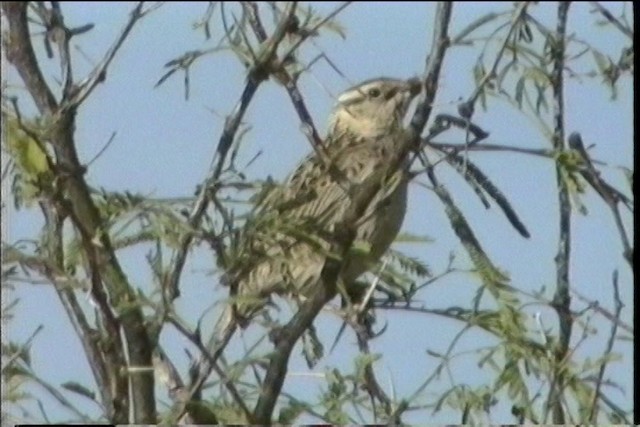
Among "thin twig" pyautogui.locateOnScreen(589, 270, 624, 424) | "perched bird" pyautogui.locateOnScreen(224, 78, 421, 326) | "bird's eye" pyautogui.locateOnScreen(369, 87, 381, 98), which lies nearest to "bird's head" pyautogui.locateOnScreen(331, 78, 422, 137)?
"bird's eye" pyautogui.locateOnScreen(369, 87, 381, 98)

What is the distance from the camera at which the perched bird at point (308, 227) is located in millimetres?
1603

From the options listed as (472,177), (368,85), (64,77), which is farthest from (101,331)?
(368,85)

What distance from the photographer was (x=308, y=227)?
1.67m

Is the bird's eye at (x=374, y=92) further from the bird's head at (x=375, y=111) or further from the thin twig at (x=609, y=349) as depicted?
the thin twig at (x=609, y=349)

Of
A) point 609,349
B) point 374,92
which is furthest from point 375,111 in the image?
point 609,349

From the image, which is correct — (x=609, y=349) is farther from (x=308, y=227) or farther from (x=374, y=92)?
(x=374, y=92)

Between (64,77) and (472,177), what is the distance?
0.57m

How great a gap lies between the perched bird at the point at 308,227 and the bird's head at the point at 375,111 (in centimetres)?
31

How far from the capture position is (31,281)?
1585 mm

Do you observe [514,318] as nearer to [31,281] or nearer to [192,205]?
[192,205]

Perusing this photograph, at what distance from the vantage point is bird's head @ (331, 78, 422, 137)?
2.80 metres

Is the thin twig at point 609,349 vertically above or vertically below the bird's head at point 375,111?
below

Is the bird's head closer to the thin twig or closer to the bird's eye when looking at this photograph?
the bird's eye

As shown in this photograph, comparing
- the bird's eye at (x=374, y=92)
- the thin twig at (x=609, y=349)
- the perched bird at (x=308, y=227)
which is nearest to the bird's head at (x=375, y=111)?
the bird's eye at (x=374, y=92)
